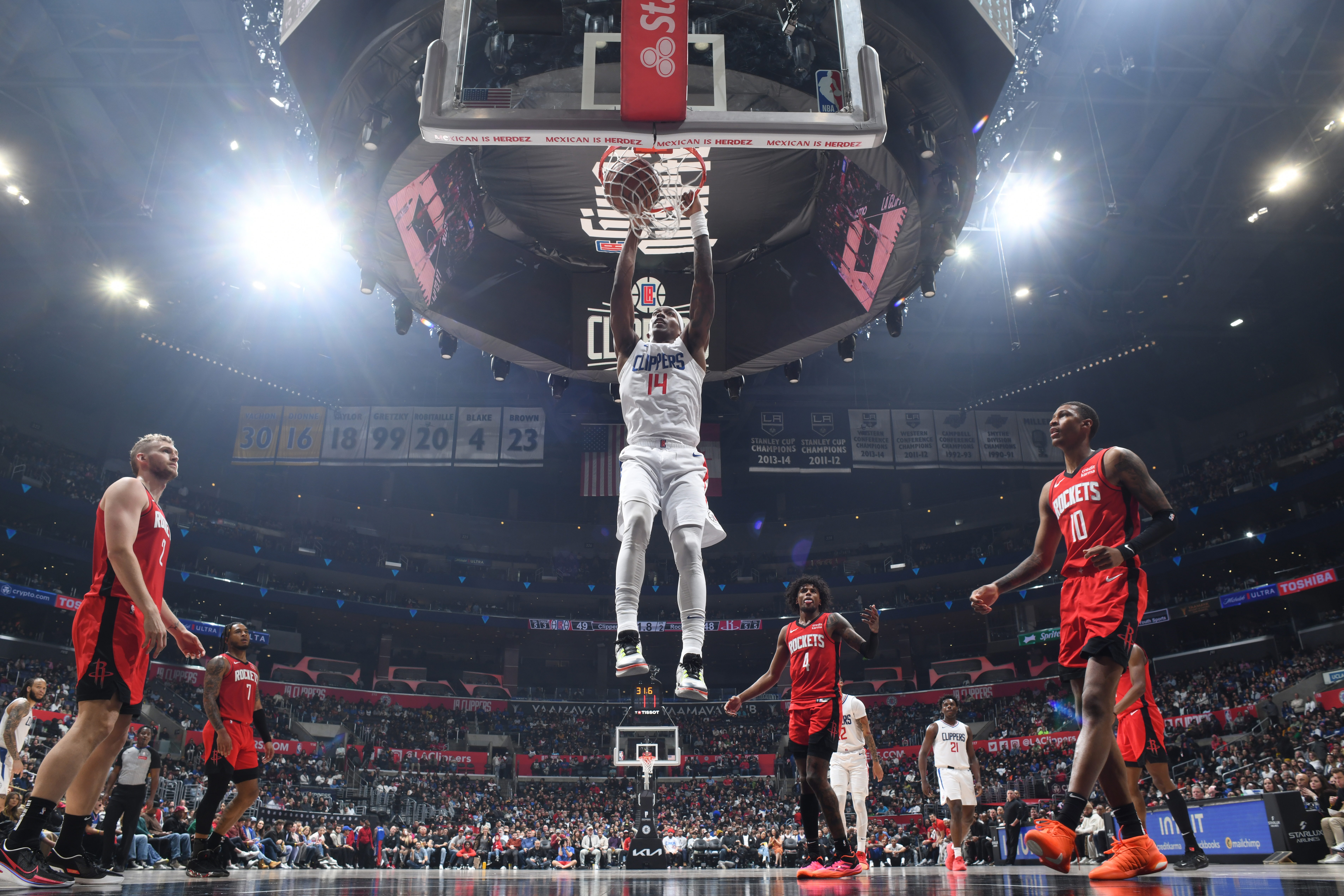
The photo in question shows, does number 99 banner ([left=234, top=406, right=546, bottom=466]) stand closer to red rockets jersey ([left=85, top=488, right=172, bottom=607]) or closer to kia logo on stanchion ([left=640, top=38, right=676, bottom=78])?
kia logo on stanchion ([left=640, top=38, right=676, bottom=78])

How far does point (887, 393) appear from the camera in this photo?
32.0 meters

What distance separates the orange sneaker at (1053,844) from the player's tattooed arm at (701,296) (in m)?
3.14

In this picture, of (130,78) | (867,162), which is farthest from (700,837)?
(130,78)

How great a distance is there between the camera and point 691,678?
4434 millimetres

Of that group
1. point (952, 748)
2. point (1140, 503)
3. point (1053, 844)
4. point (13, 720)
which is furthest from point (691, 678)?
point (13, 720)

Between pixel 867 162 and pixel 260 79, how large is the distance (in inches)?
540

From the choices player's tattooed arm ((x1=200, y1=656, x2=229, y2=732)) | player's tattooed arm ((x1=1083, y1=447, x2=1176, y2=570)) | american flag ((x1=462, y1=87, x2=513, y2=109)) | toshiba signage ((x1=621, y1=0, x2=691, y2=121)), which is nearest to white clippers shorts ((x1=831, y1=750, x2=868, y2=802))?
player's tattooed arm ((x1=1083, y1=447, x2=1176, y2=570))

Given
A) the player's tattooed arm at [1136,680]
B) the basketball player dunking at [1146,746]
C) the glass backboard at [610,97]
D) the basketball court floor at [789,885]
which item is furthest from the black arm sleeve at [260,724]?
the basketball player dunking at [1146,746]

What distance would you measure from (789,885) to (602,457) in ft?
57.0

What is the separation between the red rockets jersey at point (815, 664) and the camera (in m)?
5.51

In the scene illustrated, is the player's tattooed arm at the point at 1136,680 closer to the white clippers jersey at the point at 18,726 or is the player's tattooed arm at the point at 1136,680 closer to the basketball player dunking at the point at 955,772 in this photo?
the basketball player dunking at the point at 955,772

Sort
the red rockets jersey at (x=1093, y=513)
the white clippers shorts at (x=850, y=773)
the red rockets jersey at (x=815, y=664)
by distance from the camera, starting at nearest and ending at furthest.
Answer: the red rockets jersey at (x=1093, y=513), the red rockets jersey at (x=815, y=664), the white clippers shorts at (x=850, y=773)

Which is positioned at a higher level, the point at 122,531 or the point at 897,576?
the point at 897,576

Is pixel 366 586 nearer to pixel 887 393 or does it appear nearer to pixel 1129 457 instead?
pixel 887 393
